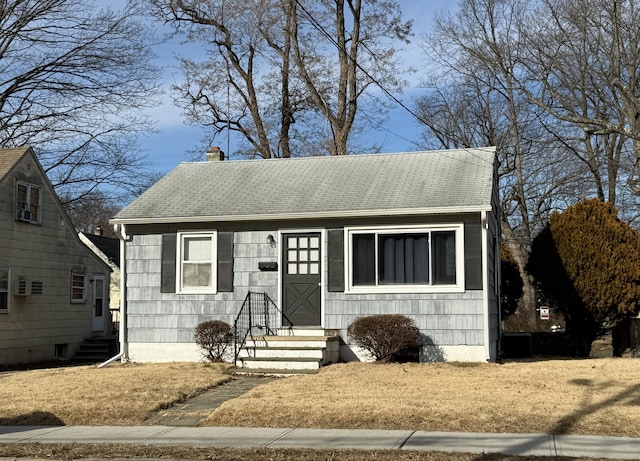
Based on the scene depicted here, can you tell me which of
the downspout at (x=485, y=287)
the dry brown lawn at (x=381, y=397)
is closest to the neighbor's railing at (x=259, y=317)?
the dry brown lawn at (x=381, y=397)

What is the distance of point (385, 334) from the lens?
1466 centimetres

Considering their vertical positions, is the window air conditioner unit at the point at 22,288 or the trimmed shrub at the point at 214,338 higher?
the window air conditioner unit at the point at 22,288

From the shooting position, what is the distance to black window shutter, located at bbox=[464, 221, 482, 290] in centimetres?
1497

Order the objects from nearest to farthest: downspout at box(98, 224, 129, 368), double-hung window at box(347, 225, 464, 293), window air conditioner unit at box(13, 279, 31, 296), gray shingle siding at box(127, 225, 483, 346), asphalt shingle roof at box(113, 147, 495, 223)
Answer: gray shingle siding at box(127, 225, 483, 346) → double-hung window at box(347, 225, 464, 293) → asphalt shingle roof at box(113, 147, 495, 223) → downspout at box(98, 224, 129, 368) → window air conditioner unit at box(13, 279, 31, 296)

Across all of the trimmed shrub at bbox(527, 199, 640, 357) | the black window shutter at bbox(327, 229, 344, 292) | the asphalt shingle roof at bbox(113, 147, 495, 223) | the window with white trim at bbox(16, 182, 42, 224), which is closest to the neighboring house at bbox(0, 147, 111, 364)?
the window with white trim at bbox(16, 182, 42, 224)

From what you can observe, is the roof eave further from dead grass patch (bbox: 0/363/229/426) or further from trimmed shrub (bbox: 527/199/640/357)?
trimmed shrub (bbox: 527/199/640/357)

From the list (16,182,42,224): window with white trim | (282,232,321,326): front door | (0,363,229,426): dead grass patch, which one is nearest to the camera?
(0,363,229,426): dead grass patch

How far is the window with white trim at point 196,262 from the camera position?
1662 cm

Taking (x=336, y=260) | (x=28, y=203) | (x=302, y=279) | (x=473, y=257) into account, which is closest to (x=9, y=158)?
(x=28, y=203)

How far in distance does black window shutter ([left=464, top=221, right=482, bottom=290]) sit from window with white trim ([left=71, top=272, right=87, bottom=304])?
12563mm

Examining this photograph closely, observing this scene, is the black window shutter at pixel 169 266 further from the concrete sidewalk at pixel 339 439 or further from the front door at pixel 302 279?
the concrete sidewalk at pixel 339 439

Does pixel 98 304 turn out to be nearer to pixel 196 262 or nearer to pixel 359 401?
pixel 196 262

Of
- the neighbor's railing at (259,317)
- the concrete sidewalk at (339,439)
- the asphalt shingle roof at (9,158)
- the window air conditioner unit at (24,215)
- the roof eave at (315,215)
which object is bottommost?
the concrete sidewalk at (339,439)

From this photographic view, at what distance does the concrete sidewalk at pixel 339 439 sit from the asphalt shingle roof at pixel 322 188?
22.5 feet
